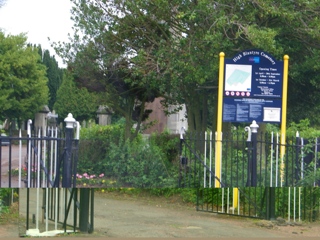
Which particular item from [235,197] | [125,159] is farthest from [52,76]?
[235,197]

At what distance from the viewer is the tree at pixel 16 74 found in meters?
4.24

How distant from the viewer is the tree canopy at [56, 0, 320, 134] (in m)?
4.80

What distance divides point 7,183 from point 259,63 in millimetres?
2426

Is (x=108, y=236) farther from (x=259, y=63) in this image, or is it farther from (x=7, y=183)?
(x=259, y=63)

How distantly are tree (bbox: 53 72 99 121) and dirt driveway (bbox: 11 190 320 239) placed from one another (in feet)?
4.56

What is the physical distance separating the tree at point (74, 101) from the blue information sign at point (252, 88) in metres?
1.26

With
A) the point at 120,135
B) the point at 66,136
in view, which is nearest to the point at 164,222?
the point at 66,136

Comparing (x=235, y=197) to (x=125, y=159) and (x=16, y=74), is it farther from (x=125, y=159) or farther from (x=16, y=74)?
(x=16, y=74)

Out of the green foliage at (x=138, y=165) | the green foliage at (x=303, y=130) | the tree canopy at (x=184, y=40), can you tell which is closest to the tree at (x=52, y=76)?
the tree canopy at (x=184, y=40)

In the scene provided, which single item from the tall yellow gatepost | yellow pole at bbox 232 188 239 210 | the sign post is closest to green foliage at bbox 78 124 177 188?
the tall yellow gatepost

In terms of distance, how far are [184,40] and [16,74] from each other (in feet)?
5.10

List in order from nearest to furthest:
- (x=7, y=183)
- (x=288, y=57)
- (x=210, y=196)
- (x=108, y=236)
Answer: (x=108, y=236) < (x=210, y=196) < (x=7, y=183) < (x=288, y=57)

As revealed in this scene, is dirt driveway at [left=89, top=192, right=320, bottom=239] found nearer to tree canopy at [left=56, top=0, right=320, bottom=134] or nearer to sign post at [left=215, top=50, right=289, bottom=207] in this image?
sign post at [left=215, top=50, right=289, bottom=207]

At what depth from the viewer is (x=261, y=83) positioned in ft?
17.1
